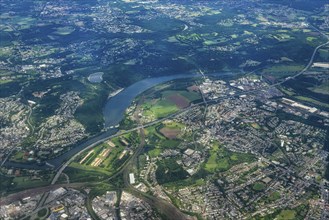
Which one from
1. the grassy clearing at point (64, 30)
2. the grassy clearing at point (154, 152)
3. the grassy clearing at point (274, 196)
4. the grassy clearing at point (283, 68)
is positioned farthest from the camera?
the grassy clearing at point (64, 30)

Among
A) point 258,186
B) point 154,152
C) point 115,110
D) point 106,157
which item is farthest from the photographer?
point 115,110

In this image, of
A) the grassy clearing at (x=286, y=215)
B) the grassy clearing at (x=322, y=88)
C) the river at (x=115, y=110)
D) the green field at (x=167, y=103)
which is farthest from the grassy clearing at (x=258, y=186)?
the grassy clearing at (x=322, y=88)

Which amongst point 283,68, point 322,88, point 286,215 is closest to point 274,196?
point 286,215

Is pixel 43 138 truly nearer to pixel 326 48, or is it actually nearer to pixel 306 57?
pixel 306 57

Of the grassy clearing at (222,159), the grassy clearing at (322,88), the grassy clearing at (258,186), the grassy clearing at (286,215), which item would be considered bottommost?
the grassy clearing at (322,88)

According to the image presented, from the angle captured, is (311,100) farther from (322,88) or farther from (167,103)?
(167,103)

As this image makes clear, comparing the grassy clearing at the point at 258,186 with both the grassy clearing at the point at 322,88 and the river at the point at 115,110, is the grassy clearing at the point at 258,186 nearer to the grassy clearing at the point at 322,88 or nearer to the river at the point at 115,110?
the river at the point at 115,110

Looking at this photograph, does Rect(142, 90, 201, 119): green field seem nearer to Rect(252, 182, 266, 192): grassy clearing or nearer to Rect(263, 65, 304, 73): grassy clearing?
Rect(263, 65, 304, 73): grassy clearing

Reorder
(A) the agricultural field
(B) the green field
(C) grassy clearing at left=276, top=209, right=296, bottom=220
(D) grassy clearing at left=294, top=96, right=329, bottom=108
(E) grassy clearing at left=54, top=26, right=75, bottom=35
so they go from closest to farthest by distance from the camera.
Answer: (C) grassy clearing at left=276, top=209, right=296, bottom=220
(A) the agricultural field
(B) the green field
(D) grassy clearing at left=294, top=96, right=329, bottom=108
(E) grassy clearing at left=54, top=26, right=75, bottom=35

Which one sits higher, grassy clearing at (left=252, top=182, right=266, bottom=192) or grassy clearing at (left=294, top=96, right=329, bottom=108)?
grassy clearing at (left=252, top=182, right=266, bottom=192)

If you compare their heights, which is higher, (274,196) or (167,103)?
(274,196)

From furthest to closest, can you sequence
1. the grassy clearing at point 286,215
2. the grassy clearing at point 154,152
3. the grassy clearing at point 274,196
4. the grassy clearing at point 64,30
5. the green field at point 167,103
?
the grassy clearing at point 64,30, the green field at point 167,103, the grassy clearing at point 154,152, the grassy clearing at point 274,196, the grassy clearing at point 286,215

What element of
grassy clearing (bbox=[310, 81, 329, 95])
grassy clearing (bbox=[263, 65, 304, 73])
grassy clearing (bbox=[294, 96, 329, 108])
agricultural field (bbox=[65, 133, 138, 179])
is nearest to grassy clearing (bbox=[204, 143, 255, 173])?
agricultural field (bbox=[65, 133, 138, 179])

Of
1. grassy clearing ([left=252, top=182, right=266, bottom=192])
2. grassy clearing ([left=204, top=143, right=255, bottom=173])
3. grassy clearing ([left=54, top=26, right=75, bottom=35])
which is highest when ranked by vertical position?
grassy clearing ([left=252, top=182, right=266, bottom=192])
